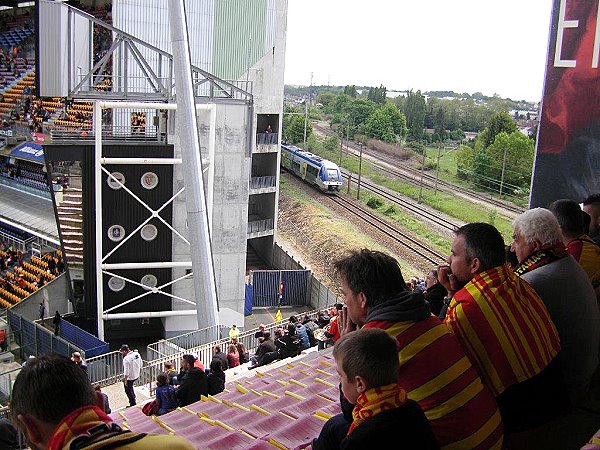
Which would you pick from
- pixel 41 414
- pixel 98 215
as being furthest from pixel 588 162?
pixel 98 215

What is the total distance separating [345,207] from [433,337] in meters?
32.9

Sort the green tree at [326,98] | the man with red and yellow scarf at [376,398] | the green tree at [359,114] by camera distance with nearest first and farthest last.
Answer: the man with red and yellow scarf at [376,398] < the green tree at [359,114] < the green tree at [326,98]

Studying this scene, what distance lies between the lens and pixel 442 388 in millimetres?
2639

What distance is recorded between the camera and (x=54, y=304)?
20.8m

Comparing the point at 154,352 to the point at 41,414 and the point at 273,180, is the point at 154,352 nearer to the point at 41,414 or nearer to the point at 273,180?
the point at 41,414

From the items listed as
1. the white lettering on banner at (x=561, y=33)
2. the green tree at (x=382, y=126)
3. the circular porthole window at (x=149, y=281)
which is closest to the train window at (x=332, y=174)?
the green tree at (x=382, y=126)

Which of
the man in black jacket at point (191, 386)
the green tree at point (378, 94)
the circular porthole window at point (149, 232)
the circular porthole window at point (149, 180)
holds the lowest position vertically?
the circular porthole window at point (149, 232)

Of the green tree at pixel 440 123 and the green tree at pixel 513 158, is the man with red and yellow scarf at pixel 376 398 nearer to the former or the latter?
the green tree at pixel 513 158

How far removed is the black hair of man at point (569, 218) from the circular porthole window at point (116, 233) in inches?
596

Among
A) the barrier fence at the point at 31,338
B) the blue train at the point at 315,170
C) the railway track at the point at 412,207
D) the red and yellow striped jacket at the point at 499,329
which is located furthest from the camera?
the blue train at the point at 315,170

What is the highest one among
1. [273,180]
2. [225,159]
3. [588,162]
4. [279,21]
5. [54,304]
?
[279,21]

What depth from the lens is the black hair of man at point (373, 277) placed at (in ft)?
9.10

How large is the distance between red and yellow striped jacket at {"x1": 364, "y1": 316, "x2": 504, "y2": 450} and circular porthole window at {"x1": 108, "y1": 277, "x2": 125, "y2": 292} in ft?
55.0

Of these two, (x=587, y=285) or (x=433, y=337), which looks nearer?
(x=433, y=337)
